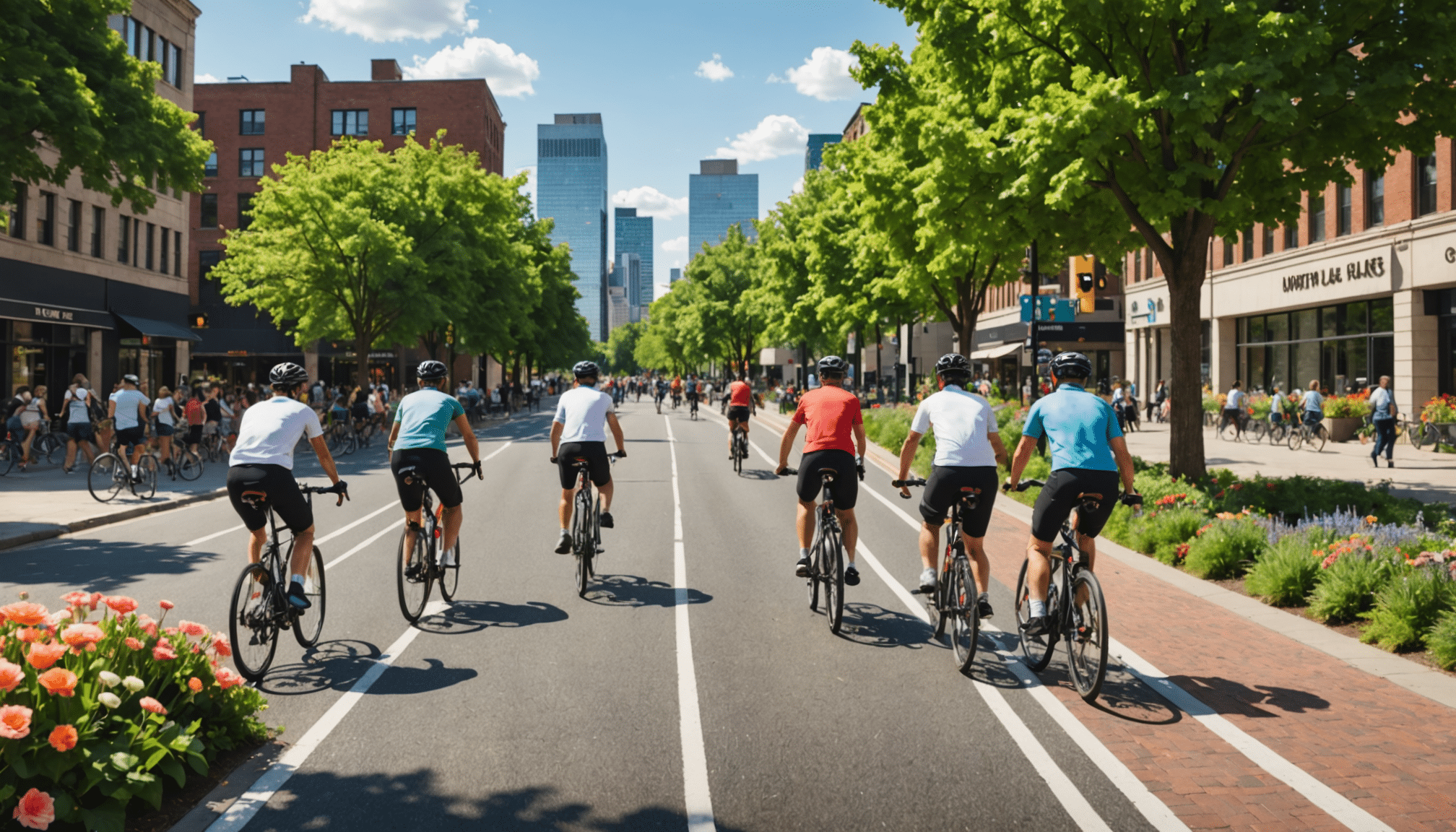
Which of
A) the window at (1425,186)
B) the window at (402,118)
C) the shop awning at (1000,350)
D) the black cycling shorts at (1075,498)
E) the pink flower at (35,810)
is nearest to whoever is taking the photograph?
the pink flower at (35,810)

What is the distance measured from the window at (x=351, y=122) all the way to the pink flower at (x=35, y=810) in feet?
252

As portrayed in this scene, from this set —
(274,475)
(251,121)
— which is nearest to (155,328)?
(274,475)

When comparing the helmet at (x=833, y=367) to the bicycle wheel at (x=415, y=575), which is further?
the helmet at (x=833, y=367)

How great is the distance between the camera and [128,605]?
4.92 meters

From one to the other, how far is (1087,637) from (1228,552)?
4.48m

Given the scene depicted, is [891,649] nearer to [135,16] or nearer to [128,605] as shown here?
[128,605]

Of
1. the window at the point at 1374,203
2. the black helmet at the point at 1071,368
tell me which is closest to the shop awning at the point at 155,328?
the black helmet at the point at 1071,368

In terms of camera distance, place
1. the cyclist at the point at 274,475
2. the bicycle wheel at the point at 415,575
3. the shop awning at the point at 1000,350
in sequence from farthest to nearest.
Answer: the shop awning at the point at 1000,350 < the bicycle wheel at the point at 415,575 < the cyclist at the point at 274,475

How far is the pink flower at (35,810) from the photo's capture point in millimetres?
3621

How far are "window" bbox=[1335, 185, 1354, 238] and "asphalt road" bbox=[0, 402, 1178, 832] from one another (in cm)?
2623

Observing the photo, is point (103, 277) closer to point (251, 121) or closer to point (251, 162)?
point (251, 162)

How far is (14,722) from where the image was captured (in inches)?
144

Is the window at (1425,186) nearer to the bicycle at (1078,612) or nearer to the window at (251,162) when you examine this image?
the bicycle at (1078,612)

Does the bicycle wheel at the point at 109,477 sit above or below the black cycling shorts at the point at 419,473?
below
